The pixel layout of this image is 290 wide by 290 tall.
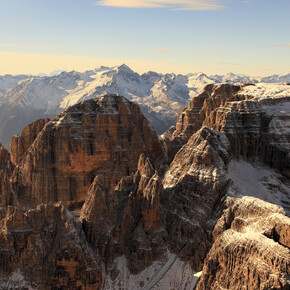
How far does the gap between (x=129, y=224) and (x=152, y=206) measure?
7.38 metres

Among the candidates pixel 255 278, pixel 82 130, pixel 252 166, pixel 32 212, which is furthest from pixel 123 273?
pixel 82 130

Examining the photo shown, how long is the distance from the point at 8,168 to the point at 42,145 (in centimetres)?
1802

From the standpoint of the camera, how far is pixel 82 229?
346 feet

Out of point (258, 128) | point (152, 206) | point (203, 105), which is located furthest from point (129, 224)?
point (203, 105)

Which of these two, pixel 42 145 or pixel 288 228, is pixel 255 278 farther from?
pixel 42 145

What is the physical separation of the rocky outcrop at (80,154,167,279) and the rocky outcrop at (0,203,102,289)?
18.2 feet

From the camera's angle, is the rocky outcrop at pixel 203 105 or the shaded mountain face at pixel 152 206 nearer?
the shaded mountain face at pixel 152 206

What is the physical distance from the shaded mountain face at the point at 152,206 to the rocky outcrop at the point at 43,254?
22cm

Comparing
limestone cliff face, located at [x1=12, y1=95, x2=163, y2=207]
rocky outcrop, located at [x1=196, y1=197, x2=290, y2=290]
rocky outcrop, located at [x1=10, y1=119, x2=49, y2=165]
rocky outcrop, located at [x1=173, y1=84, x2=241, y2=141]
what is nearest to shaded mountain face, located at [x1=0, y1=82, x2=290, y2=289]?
rocky outcrop, located at [x1=196, y1=197, x2=290, y2=290]

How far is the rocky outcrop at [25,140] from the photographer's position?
157 m

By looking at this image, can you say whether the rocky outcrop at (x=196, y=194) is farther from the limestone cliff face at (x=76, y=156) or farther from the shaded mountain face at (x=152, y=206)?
the limestone cliff face at (x=76, y=156)

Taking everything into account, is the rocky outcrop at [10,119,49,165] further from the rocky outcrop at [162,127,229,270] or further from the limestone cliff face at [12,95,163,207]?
the rocky outcrop at [162,127,229,270]

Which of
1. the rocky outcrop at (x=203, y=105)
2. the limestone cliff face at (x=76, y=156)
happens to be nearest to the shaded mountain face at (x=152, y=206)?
the limestone cliff face at (x=76, y=156)

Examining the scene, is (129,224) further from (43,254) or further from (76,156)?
(76,156)
